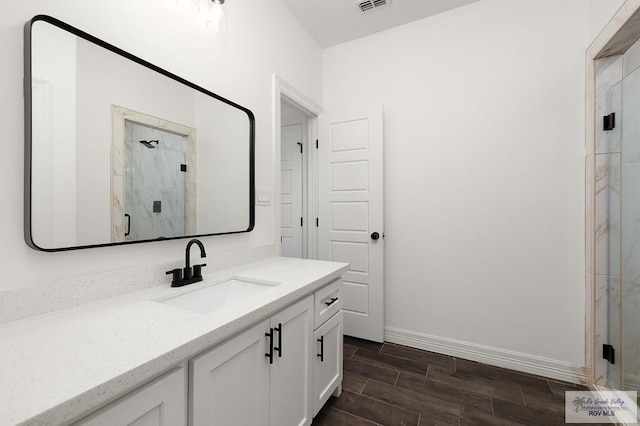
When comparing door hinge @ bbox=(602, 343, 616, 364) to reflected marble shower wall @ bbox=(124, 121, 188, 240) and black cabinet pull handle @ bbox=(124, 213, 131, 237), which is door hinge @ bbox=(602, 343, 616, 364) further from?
black cabinet pull handle @ bbox=(124, 213, 131, 237)

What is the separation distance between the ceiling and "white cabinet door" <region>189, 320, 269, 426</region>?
2.41 meters

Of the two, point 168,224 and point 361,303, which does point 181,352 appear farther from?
point 361,303

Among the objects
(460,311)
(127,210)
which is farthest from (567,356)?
(127,210)

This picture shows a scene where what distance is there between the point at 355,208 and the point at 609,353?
194cm

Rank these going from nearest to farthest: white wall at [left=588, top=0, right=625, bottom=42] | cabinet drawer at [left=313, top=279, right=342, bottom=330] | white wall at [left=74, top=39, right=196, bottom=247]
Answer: white wall at [left=74, top=39, right=196, bottom=247] → cabinet drawer at [left=313, top=279, right=342, bottom=330] → white wall at [left=588, top=0, right=625, bottom=42]

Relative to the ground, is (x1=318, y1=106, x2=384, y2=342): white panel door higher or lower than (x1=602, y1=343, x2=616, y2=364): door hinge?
higher

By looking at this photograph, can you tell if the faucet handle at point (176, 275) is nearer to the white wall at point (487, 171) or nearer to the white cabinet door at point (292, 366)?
the white cabinet door at point (292, 366)

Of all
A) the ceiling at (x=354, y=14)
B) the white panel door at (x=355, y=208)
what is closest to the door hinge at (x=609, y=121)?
the ceiling at (x=354, y=14)

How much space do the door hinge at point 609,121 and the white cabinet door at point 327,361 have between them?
2034mm

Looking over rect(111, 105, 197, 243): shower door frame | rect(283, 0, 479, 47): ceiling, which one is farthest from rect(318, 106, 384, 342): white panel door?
rect(111, 105, 197, 243): shower door frame

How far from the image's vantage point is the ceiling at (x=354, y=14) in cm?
223

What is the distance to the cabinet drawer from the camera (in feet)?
4.81

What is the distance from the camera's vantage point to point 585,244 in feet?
6.27

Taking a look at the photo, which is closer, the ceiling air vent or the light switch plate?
the light switch plate
